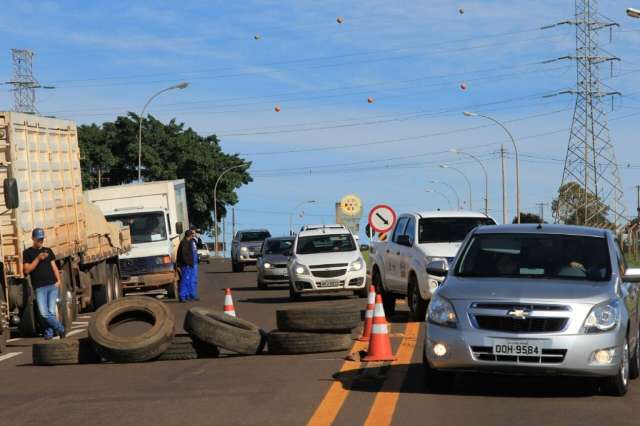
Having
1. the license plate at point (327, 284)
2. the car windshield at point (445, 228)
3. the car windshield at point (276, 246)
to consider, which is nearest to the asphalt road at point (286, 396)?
the car windshield at point (445, 228)

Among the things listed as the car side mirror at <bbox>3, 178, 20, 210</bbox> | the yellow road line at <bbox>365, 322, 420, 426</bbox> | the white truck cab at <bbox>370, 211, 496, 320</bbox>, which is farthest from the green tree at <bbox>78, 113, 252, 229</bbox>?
the yellow road line at <bbox>365, 322, 420, 426</bbox>

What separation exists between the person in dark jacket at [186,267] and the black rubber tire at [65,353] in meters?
15.6

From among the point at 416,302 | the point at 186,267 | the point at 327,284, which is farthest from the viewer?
the point at 186,267

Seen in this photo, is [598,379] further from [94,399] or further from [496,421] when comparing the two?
[94,399]

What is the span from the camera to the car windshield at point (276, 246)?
39562 mm

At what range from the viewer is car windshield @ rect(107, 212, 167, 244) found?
109ft

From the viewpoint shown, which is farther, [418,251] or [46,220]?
[418,251]

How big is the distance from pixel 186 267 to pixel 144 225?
2.78 m

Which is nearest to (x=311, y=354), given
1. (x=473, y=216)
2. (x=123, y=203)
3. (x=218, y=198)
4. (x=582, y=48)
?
(x=473, y=216)

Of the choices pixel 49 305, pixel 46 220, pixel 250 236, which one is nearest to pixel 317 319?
pixel 49 305

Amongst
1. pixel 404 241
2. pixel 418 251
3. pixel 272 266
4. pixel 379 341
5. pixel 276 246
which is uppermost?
pixel 404 241

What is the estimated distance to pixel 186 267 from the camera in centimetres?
3131

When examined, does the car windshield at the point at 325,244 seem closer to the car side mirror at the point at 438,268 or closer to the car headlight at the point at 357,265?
the car headlight at the point at 357,265

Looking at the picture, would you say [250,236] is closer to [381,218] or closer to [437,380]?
[381,218]
